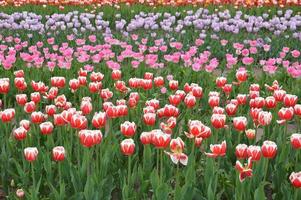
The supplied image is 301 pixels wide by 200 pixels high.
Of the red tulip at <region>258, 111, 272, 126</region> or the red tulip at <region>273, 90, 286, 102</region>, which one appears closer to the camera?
the red tulip at <region>258, 111, 272, 126</region>

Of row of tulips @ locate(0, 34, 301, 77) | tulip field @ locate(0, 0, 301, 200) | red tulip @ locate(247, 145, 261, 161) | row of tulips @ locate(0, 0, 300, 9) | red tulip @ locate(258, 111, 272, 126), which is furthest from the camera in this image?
row of tulips @ locate(0, 0, 300, 9)

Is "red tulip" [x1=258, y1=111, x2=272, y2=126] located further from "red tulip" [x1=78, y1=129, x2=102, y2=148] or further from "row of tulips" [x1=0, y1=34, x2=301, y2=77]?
"row of tulips" [x1=0, y1=34, x2=301, y2=77]

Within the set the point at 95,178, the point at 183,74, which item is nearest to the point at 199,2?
the point at 183,74

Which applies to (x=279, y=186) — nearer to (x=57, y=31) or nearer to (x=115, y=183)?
(x=115, y=183)

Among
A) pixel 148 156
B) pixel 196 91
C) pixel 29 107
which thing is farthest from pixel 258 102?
pixel 29 107

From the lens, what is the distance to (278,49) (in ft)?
30.2

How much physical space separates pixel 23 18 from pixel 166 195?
29.0 ft

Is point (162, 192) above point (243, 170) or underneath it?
underneath

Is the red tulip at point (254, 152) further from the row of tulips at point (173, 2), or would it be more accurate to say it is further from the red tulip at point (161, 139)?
the row of tulips at point (173, 2)

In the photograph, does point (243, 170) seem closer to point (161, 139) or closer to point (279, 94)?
point (161, 139)

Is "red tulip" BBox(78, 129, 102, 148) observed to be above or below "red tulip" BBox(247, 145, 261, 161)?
above

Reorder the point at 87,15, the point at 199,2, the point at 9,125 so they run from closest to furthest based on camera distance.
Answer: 1. the point at 9,125
2. the point at 87,15
3. the point at 199,2

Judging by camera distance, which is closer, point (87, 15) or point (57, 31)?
point (57, 31)

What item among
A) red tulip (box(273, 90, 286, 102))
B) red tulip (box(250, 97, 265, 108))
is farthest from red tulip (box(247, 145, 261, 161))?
red tulip (box(273, 90, 286, 102))
